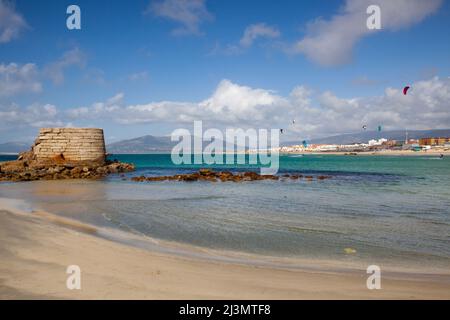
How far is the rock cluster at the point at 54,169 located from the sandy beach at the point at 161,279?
3087cm

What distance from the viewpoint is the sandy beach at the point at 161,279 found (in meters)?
6.03

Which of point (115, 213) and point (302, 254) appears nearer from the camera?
point (302, 254)

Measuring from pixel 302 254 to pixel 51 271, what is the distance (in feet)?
18.7

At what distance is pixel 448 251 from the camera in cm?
932

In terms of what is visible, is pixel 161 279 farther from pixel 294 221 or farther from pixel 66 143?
pixel 66 143

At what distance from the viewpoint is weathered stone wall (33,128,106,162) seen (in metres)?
42.5

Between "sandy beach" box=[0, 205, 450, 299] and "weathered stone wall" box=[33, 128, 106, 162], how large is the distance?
36.0 metres

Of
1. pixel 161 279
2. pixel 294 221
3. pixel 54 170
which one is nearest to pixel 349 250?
pixel 294 221

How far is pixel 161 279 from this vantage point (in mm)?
6762

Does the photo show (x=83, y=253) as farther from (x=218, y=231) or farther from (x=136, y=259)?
(x=218, y=231)

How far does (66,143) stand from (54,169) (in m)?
4.68

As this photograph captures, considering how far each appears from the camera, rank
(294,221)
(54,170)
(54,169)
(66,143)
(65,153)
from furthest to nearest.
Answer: (65,153) → (66,143) → (54,169) → (54,170) → (294,221)
